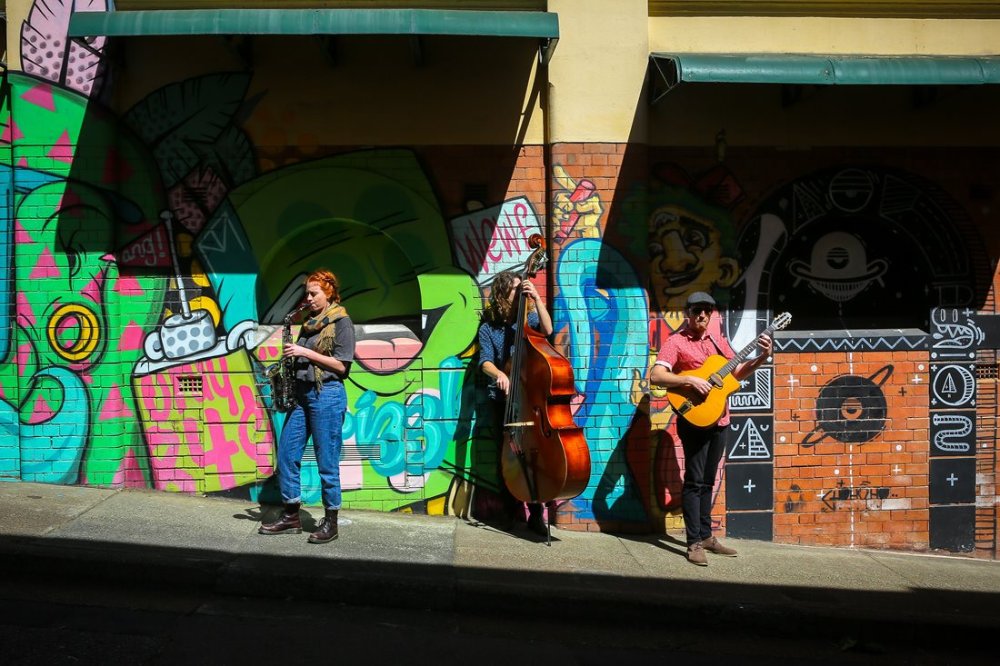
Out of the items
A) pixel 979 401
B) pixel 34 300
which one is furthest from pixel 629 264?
pixel 34 300

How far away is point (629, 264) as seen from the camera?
6.48 m

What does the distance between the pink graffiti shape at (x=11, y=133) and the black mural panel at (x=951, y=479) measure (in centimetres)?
735

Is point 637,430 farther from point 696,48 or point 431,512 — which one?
point 696,48

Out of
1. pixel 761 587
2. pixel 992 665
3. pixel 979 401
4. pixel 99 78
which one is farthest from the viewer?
pixel 979 401

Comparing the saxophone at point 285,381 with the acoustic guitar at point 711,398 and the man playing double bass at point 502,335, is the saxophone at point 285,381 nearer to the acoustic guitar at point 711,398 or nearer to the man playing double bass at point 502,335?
the man playing double bass at point 502,335

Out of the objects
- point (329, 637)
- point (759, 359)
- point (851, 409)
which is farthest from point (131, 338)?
point (851, 409)

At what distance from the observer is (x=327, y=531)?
5648 millimetres

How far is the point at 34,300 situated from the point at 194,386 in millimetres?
1289

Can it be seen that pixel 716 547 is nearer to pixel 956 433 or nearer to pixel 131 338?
pixel 956 433

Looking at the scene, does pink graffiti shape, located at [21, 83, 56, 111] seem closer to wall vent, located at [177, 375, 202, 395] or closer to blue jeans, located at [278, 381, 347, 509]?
wall vent, located at [177, 375, 202, 395]

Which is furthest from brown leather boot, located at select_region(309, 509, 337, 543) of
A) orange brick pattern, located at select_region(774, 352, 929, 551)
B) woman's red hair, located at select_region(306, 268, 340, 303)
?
orange brick pattern, located at select_region(774, 352, 929, 551)

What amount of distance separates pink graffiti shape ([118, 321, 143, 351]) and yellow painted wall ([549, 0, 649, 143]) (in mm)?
3367

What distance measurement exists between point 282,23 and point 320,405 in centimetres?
249

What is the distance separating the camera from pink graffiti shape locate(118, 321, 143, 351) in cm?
647
